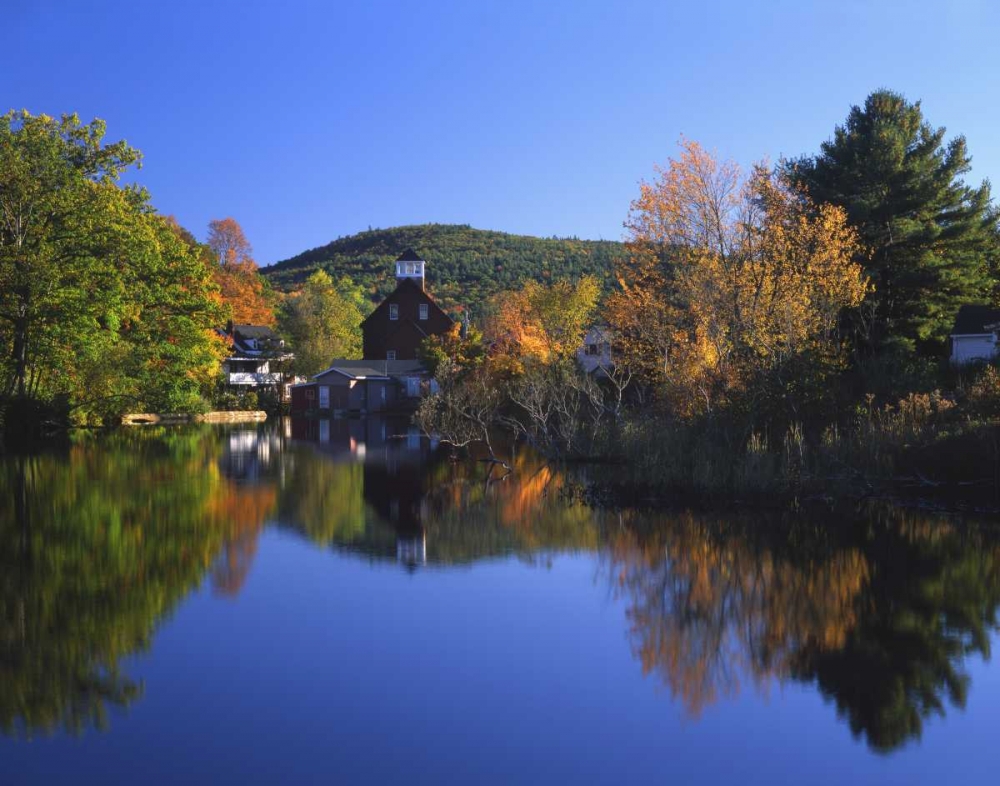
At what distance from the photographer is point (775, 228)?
2936 centimetres

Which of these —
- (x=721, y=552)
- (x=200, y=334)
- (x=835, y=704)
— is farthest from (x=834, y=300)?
(x=200, y=334)

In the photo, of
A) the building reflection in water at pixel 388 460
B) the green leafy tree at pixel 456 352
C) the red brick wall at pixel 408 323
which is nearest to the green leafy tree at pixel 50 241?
the building reflection in water at pixel 388 460

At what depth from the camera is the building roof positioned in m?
66.9

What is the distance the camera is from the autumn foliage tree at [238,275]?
84438 millimetres

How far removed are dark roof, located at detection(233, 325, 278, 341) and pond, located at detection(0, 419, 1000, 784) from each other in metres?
64.9

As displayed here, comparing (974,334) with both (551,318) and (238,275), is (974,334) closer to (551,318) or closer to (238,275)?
(551,318)

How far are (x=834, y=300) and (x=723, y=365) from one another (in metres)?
4.20

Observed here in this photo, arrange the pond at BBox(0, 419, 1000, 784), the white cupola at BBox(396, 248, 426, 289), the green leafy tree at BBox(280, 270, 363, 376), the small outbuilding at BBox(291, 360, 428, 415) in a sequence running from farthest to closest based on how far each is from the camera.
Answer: the white cupola at BBox(396, 248, 426, 289) < the green leafy tree at BBox(280, 270, 363, 376) < the small outbuilding at BBox(291, 360, 428, 415) < the pond at BBox(0, 419, 1000, 784)

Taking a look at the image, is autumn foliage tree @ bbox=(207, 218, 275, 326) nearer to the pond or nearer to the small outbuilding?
the small outbuilding

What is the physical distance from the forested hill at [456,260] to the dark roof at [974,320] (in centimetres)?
6842

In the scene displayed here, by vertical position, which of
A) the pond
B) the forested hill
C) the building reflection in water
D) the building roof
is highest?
the forested hill

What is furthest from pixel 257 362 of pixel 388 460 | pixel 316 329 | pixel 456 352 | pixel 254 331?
pixel 388 460

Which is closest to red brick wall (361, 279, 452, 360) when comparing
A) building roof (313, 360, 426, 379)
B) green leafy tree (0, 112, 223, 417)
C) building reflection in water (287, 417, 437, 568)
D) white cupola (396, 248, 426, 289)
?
building roof (313, 360, 426, 379)

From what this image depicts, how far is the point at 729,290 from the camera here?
28.3 meters
